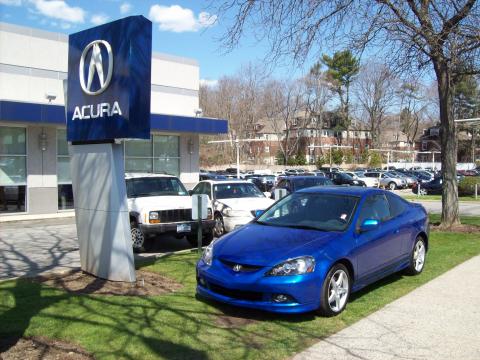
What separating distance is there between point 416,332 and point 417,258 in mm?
3002

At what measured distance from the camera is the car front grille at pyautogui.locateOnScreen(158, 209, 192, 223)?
1073 cm

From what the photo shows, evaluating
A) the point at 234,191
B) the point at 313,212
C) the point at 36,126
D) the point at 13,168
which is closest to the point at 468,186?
the point at 234,191

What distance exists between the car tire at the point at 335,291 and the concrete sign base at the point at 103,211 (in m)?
3.07

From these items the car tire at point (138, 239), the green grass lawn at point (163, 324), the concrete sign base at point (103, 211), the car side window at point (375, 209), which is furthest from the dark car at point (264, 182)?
the green grass lawn at point (163, 324)

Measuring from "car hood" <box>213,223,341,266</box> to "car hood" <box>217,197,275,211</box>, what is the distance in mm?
6427

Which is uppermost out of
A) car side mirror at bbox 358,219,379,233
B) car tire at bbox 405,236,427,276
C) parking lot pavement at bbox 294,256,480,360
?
car side mirror at bbox 358,219,379,233

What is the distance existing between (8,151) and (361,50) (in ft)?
40.2

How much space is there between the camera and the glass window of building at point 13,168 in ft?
58.2

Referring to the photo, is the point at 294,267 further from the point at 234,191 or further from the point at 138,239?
the point at 234,191

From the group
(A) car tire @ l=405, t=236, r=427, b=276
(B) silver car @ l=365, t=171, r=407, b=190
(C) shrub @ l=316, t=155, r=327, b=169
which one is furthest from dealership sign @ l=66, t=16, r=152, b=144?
(C) shrub @ l=316, t=155, r=327, b=169

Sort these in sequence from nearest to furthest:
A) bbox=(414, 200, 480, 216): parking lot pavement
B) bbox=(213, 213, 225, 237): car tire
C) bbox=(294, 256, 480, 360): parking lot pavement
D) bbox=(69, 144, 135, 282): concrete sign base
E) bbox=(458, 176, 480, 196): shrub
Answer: bbox=(294, 256, 480, 360): parking lot pavement → bbox=(69, 144, 135, 282): concrete sign base → bbox=(213, 213, 225, 237): car tire → bbox=(414, 200, 480, 216): parking lot pavement → bbox=(458, 176, 480, 196): shrub

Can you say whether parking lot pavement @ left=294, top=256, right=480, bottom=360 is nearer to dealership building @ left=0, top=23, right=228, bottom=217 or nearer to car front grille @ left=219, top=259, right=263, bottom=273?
car front grille @ left=219, top=259, right=263, bottom=273

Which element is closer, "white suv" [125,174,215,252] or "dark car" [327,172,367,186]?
"white suv" [125,174,215,252]

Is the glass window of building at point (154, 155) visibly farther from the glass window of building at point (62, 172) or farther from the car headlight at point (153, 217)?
the car headlight at point (153, 217)
